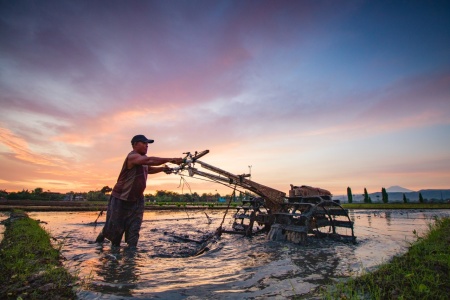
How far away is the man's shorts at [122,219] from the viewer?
6.61 metres

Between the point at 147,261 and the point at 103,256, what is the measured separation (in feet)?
4.22

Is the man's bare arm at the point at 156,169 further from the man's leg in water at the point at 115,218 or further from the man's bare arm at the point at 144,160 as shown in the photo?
the man's leg in water at the point at 115,218

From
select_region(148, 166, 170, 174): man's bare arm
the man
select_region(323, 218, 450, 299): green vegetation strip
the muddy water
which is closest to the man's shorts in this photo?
the man

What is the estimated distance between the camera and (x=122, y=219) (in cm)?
673

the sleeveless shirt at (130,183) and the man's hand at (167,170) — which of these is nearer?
the sleeveless shirt at (130,183)

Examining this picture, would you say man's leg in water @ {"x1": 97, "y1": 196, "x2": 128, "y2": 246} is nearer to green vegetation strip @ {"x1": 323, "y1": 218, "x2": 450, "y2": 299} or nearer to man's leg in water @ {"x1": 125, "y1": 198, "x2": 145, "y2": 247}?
man's leg in water @ {"x1": 125, "y1": 198, "x2": 145, "y2": 247}

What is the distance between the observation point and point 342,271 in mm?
5508

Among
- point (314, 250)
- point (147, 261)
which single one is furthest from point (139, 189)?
Answer: point (314, 250)

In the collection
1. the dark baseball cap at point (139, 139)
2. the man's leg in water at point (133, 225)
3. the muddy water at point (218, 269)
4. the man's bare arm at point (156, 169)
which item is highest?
the dark baseball cap at point (139, 139)

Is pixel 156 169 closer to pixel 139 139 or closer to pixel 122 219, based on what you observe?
pixel 139 139

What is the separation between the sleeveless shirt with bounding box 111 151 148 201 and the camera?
648 cm

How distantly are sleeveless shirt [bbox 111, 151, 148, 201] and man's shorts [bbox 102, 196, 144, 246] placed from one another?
23cm

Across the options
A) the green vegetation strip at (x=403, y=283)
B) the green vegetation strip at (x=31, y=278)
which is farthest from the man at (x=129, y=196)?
the green vegetation strip at (x=403, y=283)

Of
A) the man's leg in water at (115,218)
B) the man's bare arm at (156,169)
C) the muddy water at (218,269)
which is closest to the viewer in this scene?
the muddy water at (218,269)
